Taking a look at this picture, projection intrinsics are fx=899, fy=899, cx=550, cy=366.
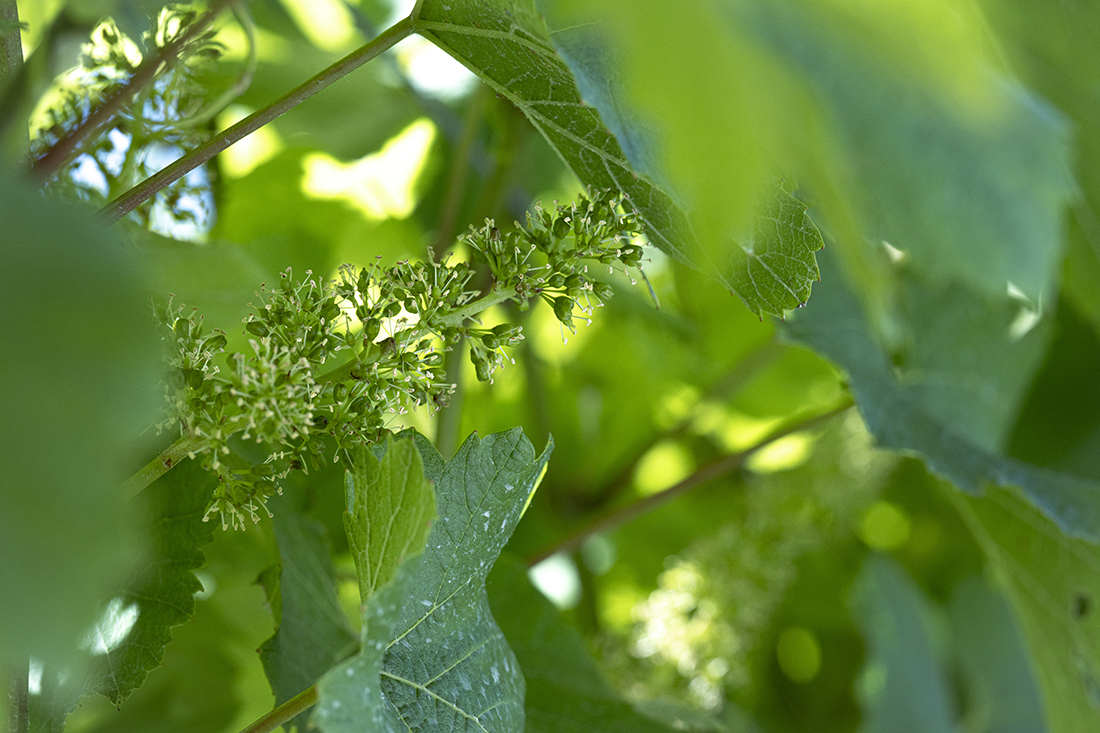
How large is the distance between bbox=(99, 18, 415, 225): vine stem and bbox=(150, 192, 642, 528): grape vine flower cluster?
0.14ft

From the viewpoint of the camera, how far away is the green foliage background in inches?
6.5

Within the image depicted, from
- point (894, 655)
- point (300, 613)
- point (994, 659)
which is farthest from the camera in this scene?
point (994, 659)

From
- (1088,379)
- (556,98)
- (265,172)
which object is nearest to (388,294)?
(556,98)

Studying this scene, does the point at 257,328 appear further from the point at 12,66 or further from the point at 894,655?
the point at 894,655

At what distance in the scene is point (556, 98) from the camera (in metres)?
0.36

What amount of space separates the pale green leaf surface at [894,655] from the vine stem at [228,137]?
0.76 metres

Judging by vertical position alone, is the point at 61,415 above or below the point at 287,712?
above

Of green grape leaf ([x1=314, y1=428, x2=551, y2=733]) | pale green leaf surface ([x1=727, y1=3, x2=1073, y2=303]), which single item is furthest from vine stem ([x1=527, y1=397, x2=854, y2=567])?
pale green leaf surface ([x1=727, y1=3, x2=1073, y2=303])

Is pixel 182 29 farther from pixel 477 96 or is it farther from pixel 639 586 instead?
pixel 639 586

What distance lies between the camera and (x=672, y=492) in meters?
0.67

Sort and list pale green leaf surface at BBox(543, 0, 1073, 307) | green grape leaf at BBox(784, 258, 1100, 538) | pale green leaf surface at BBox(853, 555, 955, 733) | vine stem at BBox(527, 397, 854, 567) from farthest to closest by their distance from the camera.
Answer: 1. pale green leaf surface at BBox(853, 555, 955, 733)
2. vine stem at BBox(527, 397, 854, 567)
3. green grape leaf at BBox(784, 258, 1100, 538)
4. pale green leaf surface at BBox(543, 0, 1073, 307)

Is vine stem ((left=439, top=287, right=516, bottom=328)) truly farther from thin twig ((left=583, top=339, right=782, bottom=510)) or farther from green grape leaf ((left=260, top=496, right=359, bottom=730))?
thin twig ((left=583, top=339, right=782, bottom=510))

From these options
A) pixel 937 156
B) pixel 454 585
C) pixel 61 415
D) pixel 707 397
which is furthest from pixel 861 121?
pixel 707 397

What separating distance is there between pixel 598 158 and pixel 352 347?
125 millimetres
